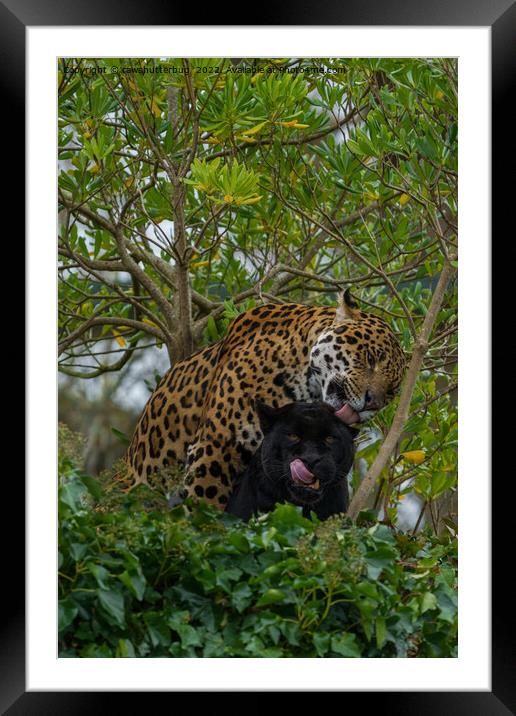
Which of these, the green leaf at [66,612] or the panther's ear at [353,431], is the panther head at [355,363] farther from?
the green leaf at [66,612]

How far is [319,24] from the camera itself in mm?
4430

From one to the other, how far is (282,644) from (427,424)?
1886 millimetres

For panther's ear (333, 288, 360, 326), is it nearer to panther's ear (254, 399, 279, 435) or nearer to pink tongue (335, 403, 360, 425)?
pink tongue (335, 403, 360, 425)

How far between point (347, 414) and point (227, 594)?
1243 mm

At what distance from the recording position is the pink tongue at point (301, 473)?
5086mm

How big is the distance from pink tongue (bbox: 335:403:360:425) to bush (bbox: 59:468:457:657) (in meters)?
0.74

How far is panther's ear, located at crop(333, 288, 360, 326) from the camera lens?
5473 mm

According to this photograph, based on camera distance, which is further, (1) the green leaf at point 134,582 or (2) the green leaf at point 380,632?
(2) the green leaf at point 380,632

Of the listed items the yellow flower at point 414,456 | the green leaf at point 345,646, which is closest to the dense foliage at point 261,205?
the yellow flower at point 414,456

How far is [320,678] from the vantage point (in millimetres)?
4348

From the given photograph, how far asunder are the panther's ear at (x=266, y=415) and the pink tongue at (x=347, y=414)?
31cm

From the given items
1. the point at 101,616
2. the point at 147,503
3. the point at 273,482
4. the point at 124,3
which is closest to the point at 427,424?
the point at 273,482

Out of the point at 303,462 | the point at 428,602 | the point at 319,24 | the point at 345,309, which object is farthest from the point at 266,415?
the point at 319,24
